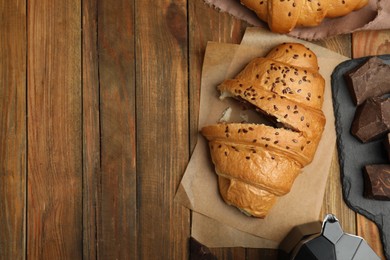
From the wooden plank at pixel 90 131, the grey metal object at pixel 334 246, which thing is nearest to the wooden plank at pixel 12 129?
the wooden plank at pixel 90 131

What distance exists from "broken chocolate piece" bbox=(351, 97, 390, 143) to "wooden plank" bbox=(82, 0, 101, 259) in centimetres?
97

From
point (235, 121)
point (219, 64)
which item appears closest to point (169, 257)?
point (235, 121)

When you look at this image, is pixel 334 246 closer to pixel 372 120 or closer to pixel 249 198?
pixel 249 198

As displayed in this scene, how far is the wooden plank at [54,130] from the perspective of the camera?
2.01 m

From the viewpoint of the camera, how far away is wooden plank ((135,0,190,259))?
201cm

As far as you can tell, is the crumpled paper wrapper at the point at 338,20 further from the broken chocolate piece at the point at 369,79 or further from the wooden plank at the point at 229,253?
the wooden plank at the point at 229,253

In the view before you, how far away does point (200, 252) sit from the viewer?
1.97 metres

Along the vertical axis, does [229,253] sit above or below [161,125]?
below

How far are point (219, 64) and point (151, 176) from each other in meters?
0.50

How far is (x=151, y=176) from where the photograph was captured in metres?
2.02

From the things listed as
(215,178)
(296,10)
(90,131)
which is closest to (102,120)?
(90,131)

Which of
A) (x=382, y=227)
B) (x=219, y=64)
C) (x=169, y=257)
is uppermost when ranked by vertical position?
(x=219, y=64)

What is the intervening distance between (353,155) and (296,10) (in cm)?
57

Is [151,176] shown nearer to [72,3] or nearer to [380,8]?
[72,3]
